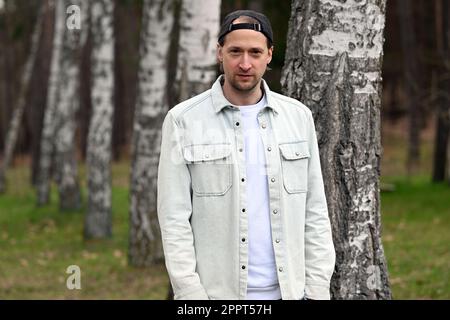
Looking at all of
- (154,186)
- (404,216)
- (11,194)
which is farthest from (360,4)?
(11,194)

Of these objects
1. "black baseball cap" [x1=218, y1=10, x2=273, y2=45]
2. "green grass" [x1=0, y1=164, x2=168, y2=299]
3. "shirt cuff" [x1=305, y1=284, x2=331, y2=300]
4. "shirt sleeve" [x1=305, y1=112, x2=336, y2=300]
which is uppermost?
"black baseball cap" [x1=218, y1=10, x2=273, y2=45]

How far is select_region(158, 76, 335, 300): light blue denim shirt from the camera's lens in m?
4.59

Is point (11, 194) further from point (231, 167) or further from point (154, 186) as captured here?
point (231, 167)

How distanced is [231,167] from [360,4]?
7.33 ft

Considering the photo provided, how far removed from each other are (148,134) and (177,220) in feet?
29.9

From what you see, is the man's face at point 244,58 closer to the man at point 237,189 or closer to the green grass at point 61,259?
the man at point 237,189

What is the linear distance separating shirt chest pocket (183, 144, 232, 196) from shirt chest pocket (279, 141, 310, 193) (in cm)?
28

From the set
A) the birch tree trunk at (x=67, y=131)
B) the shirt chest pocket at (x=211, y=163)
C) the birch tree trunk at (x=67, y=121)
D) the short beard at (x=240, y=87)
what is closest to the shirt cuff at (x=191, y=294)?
the shirt chest pocket at (x=211, y=163)

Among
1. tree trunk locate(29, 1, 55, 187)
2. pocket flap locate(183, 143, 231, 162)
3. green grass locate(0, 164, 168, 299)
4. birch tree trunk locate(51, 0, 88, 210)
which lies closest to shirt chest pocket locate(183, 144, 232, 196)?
pocket flap locate(183, 143, 231, 162)

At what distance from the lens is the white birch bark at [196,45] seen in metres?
10.7

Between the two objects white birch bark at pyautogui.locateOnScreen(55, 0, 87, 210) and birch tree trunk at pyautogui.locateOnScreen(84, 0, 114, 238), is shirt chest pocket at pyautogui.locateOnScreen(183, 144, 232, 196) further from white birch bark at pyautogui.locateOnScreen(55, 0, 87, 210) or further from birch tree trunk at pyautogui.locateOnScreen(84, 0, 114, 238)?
white birch bark at pyautogui.locateOnScreen(55, 0, 87, 210)

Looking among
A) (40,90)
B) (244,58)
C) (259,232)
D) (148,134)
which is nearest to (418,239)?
(148,134)

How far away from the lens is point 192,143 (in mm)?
4680
